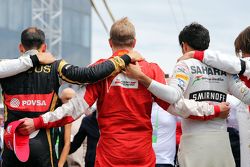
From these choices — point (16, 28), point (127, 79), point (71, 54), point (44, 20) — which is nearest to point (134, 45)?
point (127, 79)

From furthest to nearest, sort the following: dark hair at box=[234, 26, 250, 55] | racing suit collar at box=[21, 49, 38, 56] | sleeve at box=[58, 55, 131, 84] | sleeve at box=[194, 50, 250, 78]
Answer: dark hair at box=[234, 26, 250, 55] < racing suit collar at box=[21, 49, 38, 56] < sleeve at box=[194, 50, 250, 78] < sleeve at box=[58, 55, 131, 84]

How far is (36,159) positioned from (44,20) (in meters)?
43.5

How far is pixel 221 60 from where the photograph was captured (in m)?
5.31

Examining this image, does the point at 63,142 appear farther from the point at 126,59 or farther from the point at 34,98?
the point at 126,59

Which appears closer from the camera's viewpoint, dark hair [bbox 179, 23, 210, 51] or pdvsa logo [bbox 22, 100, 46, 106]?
pdvsa logo [bbox 22, 100, 46, 106]

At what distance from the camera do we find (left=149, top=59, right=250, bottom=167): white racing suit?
17.6 feet

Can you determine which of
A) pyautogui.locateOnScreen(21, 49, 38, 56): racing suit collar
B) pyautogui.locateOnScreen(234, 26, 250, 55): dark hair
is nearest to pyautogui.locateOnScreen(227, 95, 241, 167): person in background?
pyautogui.locateOnScreen(234, 26, 250, 55): dark hair

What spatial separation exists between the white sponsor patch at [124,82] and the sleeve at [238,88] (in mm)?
837

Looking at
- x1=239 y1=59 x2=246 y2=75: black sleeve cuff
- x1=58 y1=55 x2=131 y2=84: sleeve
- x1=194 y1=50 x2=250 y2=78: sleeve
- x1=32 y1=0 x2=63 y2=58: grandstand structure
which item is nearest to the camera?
x1=58 y1=55 x2=131 y2=84: sleeve

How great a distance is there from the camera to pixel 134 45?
5.33 meters

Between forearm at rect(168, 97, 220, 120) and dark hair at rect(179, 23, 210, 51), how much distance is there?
1.76ft

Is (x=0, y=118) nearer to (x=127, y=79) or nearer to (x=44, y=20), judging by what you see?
(x=127, y=79)

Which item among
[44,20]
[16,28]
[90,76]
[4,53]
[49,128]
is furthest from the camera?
[44,20]

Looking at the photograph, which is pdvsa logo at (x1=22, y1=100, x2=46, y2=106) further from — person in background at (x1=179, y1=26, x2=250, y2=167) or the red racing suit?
person in background at (x1=179, y1=26, x2=250, y2=167)
